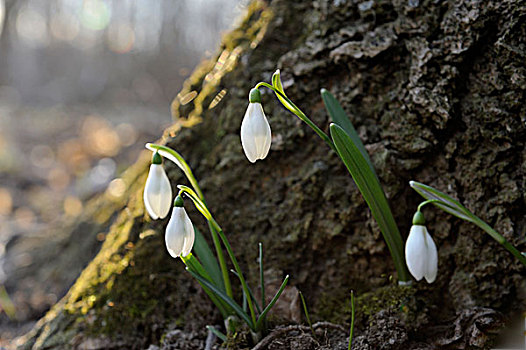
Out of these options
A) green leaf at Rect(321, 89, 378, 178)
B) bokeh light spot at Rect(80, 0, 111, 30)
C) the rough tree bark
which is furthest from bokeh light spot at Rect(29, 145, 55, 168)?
bokeh light spot at Rect(80, 0, 111, 30)

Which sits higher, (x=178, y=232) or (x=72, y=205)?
(x=178, y=232)

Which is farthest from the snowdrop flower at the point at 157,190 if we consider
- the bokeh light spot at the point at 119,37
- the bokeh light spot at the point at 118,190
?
the bokeh light spot at the point at 119,37

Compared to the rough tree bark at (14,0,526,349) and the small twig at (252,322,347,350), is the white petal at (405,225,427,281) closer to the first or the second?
the rough tree bark at (14,0,526,349)

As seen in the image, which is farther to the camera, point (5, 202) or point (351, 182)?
point (5, 202)

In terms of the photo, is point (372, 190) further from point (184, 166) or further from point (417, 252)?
point (184, 166)

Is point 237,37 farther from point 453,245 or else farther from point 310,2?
point 453,245

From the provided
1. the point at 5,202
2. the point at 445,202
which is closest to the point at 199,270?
the point at 445,202

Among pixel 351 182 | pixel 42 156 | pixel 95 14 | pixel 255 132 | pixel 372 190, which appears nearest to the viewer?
pixel 255 132

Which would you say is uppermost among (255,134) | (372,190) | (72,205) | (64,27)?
(64,27)

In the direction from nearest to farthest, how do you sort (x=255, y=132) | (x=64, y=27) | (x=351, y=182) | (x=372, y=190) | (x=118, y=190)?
(x=255, y=132) < (x=372, y=190) < (x=351, y=182) < (x=118, y=190) < (x=64, y=27)
